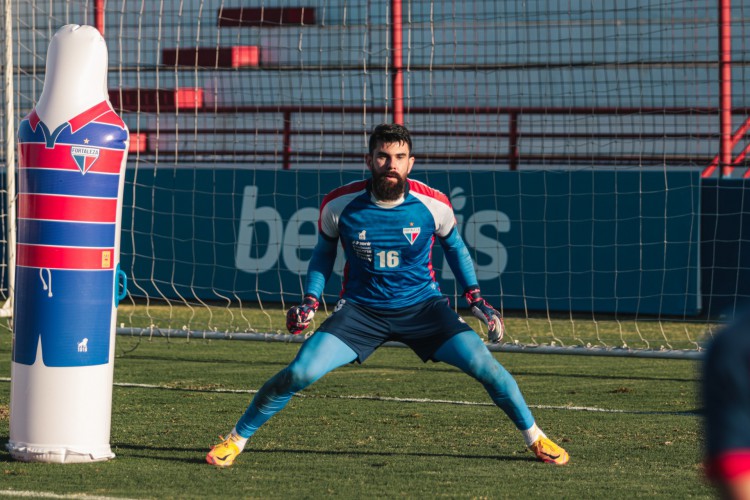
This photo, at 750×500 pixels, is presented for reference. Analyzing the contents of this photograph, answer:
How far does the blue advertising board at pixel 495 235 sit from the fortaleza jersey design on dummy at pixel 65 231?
7.22 metres

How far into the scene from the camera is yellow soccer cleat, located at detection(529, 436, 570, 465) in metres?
6.08

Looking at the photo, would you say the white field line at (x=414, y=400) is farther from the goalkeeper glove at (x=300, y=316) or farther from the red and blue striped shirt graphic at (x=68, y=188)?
the red and blue striped shirt graphic at (x=68, y=188)

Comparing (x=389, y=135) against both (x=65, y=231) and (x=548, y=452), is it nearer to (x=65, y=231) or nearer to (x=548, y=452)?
(x=65, y=231)

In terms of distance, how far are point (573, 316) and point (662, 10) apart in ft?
13.0

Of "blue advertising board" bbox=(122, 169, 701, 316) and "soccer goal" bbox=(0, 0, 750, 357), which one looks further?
"blue advertising board" bbox=(122, 169, 701, 316)

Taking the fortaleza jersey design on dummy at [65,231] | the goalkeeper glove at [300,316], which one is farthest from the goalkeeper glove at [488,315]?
the fortaleza jersey design on dummy at [65,231]

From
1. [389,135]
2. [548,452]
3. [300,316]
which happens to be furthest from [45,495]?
[548,452]

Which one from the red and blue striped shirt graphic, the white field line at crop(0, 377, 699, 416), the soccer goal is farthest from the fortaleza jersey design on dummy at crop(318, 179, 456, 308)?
the soccer goal

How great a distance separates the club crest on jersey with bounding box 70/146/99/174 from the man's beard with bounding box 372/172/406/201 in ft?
4.29

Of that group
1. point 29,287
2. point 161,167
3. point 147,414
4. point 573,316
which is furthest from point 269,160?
point 29,287

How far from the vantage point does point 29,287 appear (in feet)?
19.2

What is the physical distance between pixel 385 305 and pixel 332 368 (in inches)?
15.7

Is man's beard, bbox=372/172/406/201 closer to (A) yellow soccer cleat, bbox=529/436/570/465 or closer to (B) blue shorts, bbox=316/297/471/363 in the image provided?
(B) blue shorts, bbox=316/297/471/363

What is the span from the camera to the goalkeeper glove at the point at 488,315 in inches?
243
